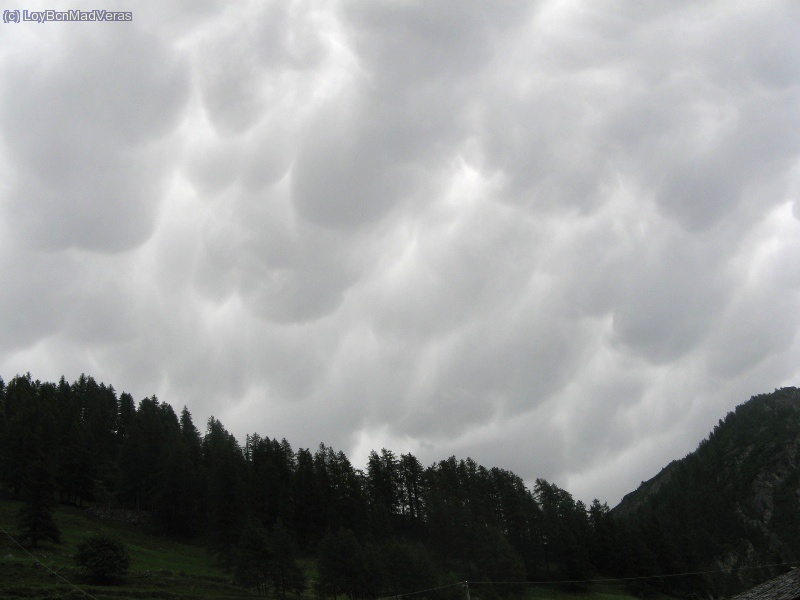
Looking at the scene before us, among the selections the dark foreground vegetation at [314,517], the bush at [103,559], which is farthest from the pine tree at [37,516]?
the bush at [103,559]

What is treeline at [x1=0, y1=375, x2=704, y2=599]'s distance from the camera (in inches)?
4318

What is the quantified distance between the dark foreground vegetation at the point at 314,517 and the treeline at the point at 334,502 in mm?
294

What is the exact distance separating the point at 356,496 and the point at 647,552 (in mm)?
57836

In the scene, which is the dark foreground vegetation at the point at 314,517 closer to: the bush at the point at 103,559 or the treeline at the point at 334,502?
the treeline at the point at 334,502

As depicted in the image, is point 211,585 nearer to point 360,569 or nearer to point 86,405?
point 360,569

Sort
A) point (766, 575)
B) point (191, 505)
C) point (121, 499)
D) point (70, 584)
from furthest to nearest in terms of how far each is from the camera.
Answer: point (766, 575)
point (121, 499)
point (191, 505)
point (70, 584)

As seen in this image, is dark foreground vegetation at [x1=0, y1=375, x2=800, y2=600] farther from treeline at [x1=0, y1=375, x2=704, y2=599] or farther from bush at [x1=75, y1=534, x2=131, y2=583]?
bush at [x1=75, y1=534, x2=131, y2=583]

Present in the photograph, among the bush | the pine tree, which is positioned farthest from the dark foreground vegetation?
the bush

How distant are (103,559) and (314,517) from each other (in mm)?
53214

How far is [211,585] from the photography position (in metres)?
82.5

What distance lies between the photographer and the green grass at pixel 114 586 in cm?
6438

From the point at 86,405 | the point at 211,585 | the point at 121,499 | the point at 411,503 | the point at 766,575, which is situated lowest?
the point at 766,575

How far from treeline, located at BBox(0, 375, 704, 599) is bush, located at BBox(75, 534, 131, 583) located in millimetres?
18267

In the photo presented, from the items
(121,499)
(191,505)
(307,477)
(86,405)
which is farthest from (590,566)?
(86,405)
